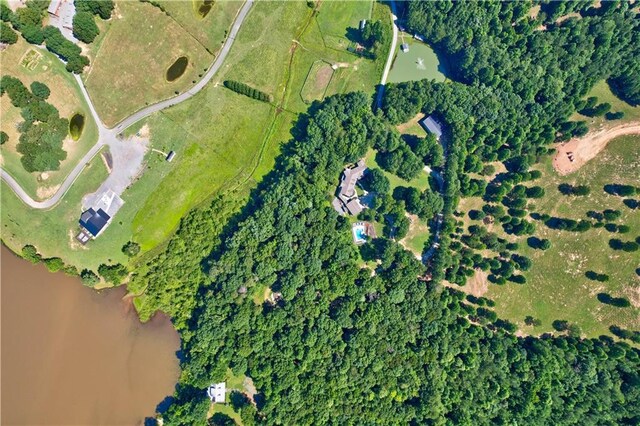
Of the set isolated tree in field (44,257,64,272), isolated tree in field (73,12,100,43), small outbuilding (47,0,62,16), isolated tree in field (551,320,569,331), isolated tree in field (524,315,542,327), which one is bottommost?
isolated tree in field (44,257,64,272)

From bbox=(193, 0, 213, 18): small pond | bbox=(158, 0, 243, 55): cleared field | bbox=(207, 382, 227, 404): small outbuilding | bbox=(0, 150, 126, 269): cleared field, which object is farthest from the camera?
bbox=(193, 0, 213, 18): small pond

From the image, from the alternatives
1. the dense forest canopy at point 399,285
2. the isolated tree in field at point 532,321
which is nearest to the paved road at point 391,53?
the dense forest canopy at point 399,285

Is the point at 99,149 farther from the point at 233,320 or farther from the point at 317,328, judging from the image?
the point at 317,328

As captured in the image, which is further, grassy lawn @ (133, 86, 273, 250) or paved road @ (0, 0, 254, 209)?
grassy lawn @ (133, 86, 273, 250)

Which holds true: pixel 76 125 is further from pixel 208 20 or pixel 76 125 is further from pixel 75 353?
pixel 75 353

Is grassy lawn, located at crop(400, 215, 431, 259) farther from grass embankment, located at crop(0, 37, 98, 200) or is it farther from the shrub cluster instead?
grass embankment, located at crop(0, 37, 98, 200)

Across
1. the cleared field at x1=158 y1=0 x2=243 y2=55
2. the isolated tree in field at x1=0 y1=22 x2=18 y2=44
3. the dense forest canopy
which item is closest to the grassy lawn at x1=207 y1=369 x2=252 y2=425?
the dense forest canopy

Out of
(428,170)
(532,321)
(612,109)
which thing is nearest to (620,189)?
(612,109)

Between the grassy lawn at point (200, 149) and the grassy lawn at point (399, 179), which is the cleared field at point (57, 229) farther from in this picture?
the grassy lawn at point (399, 179)
